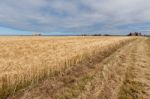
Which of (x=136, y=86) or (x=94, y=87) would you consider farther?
(x=136, y=86)

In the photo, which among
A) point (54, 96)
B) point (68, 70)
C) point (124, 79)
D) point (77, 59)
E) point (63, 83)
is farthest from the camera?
point (77, 59)

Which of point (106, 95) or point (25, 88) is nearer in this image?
point (106, 95)

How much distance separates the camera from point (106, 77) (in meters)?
9.33

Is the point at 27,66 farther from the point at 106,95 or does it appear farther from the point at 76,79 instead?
the point at 106,95

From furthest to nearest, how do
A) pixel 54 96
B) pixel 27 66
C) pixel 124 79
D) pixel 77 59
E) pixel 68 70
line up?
A: pixel 77 59
pixel 68 70
pixel 27 66
pixel 124 79
pixel 54 96

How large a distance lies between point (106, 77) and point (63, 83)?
2113 mm

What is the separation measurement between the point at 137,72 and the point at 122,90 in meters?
3.45

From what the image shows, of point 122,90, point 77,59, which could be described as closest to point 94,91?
point 122,90

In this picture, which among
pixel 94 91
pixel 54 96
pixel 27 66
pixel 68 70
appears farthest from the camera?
pixel 68 70

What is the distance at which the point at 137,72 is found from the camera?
10602mm

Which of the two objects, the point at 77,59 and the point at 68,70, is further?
the point at 77,59

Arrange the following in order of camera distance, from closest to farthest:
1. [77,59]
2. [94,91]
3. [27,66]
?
1. [94,91]
2. [27,66]
3. [77,59]

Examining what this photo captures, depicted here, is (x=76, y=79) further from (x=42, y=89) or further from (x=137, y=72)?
(x=137, y=72)

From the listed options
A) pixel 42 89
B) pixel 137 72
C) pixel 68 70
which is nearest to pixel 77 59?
pixel 68 70
